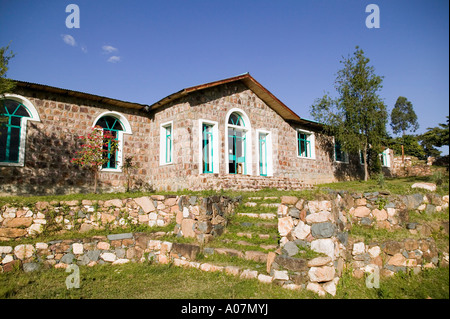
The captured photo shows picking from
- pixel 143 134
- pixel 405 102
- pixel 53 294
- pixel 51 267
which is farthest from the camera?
pixel 405 102

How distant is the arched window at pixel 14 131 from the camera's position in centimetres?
1018

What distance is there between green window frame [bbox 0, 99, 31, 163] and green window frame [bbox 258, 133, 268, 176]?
31.2ft

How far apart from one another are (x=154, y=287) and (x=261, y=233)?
2488 mm

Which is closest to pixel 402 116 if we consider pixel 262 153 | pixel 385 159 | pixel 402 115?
pixel 402 115

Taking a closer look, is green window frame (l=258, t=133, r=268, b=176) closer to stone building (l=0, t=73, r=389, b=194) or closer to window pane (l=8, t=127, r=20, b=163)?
stone building (l=0, t=73, r=389, b=194)

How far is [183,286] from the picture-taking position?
18.2 feet

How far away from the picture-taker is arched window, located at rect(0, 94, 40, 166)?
33.4 feet

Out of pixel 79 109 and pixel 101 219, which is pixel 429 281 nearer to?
pixel 101 219

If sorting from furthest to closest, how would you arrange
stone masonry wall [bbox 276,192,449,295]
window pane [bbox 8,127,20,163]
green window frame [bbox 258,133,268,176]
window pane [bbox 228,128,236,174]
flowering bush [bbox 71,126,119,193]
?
green window frame [bbox 258,133,268,176] < window pane [bbox 228,128,236,174] < flowering bush [bbox 71,126,119,193] < window pane [bbox 8,127,20,163] < stone masonry wall [bbox 276,192,449,295]

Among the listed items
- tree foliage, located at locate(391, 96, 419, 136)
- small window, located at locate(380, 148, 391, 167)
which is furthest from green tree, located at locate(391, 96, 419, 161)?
small window, located at locate(380, 148, 391, 167)

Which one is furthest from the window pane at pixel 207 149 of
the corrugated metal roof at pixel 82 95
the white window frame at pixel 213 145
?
the corrugated metal roof at pixel 82 95

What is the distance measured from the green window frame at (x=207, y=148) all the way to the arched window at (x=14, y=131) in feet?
20.0

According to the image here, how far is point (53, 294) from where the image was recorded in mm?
5387
